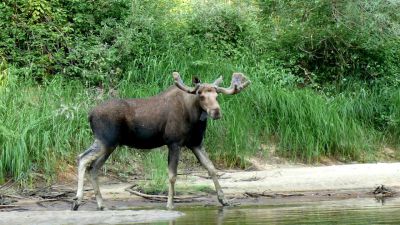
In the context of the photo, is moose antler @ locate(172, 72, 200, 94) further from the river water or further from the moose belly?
the river water

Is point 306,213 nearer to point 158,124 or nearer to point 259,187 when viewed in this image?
point 158,124

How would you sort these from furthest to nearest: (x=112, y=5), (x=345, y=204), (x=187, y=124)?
(x=112, y=5) → (x=187, y=124) → (x=345, y=204)

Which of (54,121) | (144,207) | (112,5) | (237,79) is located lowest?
(144,207)

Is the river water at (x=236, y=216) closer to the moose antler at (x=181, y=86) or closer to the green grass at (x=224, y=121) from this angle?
the moose antler at (x=181, y=86)

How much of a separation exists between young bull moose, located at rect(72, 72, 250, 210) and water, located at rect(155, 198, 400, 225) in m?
1.02

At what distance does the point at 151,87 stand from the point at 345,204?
612 cm

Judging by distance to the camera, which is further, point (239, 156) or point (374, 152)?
point (374, 152)

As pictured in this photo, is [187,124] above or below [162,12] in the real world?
below

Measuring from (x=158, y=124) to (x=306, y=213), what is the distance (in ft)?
9.92

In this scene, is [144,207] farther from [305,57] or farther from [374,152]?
[305,57]

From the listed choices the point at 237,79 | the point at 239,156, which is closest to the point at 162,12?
the point at 239,156

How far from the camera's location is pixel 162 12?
18.6 metres

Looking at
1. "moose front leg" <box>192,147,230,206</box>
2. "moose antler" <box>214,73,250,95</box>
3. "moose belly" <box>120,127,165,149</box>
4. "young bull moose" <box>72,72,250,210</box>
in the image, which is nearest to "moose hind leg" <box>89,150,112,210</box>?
"young bull moose" <box>72,72,250,210</box>

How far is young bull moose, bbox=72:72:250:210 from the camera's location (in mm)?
11562
